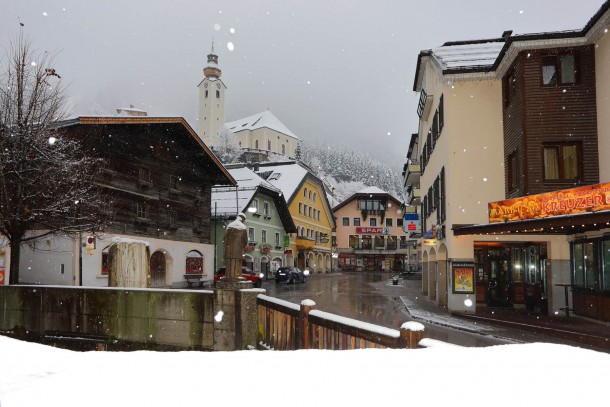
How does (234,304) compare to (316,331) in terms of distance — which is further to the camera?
(234,304)

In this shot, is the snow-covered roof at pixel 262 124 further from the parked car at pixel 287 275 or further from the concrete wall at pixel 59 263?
the concrete wall at pixel 59 263

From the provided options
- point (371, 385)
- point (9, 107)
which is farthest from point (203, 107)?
point (371, 385)

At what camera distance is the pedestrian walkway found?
12621mm

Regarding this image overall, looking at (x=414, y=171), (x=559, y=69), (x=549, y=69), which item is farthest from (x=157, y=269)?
(x=559, y=69)

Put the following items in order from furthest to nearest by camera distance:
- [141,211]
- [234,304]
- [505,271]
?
[141,211] → [505,271] → [234,304]

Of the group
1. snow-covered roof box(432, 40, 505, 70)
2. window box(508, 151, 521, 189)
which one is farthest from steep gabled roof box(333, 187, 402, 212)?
window box(508, 151, 521, 189)

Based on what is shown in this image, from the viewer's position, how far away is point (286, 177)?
188 ft

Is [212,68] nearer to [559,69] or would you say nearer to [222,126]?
[222,126]

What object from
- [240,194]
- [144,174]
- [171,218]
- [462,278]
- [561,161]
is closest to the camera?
[561,161]

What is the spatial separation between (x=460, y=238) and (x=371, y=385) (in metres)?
16.2

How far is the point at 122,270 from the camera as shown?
41.0 feet

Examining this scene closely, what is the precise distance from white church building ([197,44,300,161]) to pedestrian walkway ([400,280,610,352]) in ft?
353

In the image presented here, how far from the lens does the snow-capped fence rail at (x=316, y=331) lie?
4598mm

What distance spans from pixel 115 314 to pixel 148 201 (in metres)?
19.8
